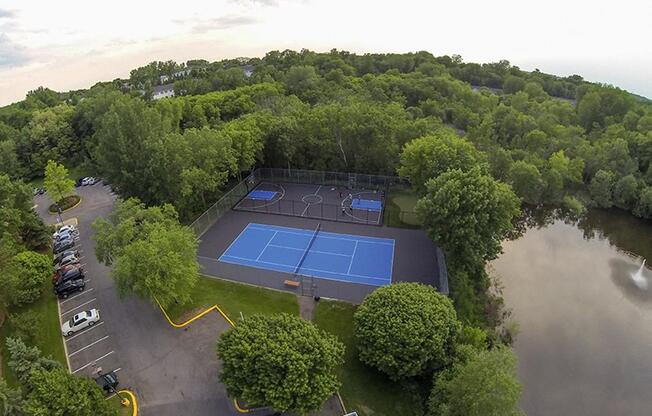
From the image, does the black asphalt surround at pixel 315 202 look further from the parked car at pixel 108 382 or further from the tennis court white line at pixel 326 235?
the parked car at pixel 108 382

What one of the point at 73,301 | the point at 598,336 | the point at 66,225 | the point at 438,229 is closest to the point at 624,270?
the point at 598,336

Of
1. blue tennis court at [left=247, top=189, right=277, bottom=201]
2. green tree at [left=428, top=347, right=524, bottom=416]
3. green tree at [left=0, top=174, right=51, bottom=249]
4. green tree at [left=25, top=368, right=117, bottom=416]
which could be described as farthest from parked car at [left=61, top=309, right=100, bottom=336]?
green tree at [left=428, top=347, right=524, bottom=416]

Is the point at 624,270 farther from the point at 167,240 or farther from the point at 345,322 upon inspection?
the point at 167,240

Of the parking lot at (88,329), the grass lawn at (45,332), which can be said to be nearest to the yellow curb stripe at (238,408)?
the parking lot at (88,329)

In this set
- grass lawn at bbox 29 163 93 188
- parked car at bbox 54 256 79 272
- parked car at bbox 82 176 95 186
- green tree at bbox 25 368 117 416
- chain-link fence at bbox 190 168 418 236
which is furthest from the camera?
grass lawn at bbox 29 163 93 188

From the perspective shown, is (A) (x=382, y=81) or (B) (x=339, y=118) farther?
(A) (x=382, y=81)

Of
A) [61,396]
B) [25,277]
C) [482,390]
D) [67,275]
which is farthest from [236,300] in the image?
[482,390]

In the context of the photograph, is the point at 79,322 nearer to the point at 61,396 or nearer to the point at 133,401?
the point at 133,401

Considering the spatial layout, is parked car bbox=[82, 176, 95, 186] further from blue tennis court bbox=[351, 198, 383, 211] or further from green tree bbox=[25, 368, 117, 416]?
green tree bbox=[25, 368, 117, 416]
